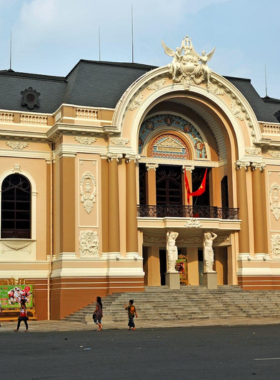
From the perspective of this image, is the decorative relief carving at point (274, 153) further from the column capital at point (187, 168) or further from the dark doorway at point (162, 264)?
the dark doorway at point (162, 264)

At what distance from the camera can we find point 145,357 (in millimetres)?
14602

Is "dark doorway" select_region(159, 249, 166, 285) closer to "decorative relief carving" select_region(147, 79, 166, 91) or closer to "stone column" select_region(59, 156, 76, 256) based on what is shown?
"stone column" select_region(59, 156, 76, 256)

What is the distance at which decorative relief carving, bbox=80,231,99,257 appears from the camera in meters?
34.4

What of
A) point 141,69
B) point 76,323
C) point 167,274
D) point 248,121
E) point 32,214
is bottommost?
point 76,323

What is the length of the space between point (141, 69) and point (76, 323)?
16178 mm

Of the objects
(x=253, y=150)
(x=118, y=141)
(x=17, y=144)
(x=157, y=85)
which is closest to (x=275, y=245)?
(x=253, y=150)

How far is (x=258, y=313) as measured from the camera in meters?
32.4

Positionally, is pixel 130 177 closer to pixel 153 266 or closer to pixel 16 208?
pixel 153 266

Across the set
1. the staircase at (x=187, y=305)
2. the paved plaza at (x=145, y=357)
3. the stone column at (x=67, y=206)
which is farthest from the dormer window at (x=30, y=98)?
the paved plaza at (x=145, y=357)

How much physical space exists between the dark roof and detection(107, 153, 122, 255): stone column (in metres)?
3.44

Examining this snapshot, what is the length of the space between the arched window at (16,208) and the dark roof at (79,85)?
13.7ft

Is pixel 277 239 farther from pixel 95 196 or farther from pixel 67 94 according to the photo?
pixel 67 94

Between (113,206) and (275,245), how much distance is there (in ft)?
33.8

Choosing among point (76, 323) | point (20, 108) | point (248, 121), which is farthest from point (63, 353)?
point (248, 121)
